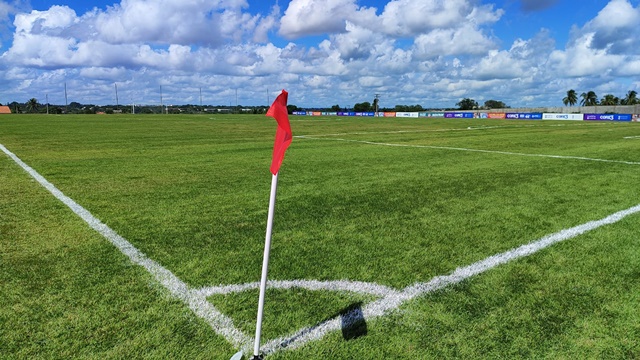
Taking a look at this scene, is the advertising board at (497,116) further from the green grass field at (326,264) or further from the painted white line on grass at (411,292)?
the painted white line on grass at (411,292)

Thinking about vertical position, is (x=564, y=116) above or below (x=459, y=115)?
below

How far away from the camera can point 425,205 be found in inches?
229

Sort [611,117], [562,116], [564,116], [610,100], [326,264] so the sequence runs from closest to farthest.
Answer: [326,264] < [611,117] < [564,116] < [562,116] < [610,100]

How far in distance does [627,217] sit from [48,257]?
6.27 metres

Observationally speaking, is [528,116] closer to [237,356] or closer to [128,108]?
[237,356]

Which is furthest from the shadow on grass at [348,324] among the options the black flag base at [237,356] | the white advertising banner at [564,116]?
the white advertising banner at [564,116]

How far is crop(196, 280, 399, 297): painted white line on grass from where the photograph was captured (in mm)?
3141

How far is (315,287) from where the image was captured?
322 cm

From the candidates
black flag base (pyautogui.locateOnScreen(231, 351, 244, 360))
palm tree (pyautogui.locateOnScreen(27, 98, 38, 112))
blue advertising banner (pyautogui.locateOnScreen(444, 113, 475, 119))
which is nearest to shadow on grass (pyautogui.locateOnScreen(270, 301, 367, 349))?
black flag base (pyautogui.locateOnScreen(231, 351, 244, 360))

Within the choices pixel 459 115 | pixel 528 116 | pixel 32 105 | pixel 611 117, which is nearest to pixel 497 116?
pixel 528 116

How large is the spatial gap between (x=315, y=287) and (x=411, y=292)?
27.7 inches

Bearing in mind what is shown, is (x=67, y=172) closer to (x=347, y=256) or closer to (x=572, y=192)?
(x=347, y=256)

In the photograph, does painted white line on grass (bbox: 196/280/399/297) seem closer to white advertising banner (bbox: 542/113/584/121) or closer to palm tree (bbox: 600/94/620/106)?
white advertising banner (bbox: 542/113/584/121)

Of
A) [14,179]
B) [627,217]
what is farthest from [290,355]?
[14,179]
